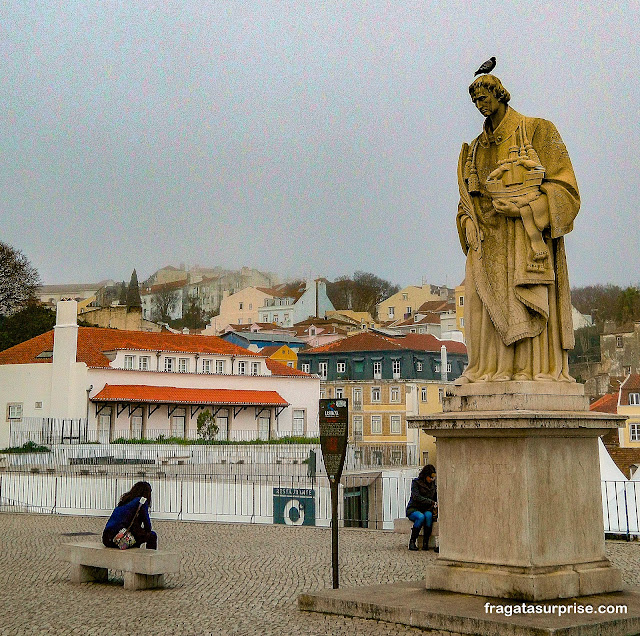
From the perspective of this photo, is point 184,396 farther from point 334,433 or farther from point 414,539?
point 334,433

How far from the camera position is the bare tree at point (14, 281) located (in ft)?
183

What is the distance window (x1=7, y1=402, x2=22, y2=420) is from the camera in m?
45.1

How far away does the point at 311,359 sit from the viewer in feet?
→ 205

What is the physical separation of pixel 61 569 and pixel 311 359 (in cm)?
5094

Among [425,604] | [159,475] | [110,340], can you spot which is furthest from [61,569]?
[110,340]

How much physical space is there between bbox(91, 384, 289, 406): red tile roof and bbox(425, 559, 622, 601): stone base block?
37.9 m

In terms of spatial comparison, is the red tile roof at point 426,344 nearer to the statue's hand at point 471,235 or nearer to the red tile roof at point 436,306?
the red tile roof at point 436,306

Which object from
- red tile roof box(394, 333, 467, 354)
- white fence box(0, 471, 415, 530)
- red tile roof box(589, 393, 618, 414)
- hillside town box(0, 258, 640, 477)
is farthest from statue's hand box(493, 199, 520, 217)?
red tile roof box(394, 333, 467, 354)

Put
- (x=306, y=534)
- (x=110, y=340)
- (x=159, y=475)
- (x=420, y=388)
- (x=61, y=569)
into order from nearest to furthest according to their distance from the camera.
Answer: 1. (x=61, y=569)
2. (x=306, y=534)
3. (x=159, y=475)
4. (x=110, y=340)
5. (x=420, y=388)

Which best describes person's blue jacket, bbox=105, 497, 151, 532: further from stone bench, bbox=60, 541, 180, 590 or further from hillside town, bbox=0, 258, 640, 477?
hillside town, bbox=0, 258, 640, 477

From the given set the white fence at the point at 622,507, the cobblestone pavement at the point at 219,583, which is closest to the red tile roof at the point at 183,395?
the cobblestone pavement at the point at 219,583

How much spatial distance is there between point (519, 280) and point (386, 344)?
171 ft

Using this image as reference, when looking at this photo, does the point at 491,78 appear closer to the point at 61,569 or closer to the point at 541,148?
the point at 541,148

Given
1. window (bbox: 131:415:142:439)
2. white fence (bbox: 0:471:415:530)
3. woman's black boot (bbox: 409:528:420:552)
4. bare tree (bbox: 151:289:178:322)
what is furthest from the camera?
bare tree (bbox: 151:289:178:322)
